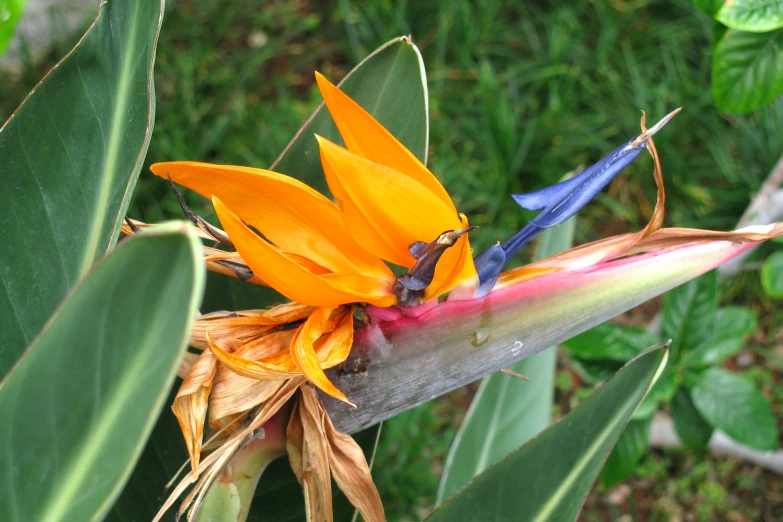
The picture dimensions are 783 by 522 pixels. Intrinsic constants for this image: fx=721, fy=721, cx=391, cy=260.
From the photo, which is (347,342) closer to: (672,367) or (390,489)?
(672,367)

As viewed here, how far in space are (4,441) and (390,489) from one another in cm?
115

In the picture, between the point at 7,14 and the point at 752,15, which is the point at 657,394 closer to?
the point at 752,15

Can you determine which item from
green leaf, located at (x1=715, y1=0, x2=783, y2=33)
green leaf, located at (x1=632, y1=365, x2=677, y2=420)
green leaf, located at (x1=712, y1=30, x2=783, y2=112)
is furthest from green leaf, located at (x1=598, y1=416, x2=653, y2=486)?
green leaf, located at (x1=715, y1=0, x2=783, y2=33)

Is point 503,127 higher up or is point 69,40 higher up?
point 69,40

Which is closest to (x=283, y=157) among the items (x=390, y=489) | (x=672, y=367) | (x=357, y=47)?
(x=672, y=367)

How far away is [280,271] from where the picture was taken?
415 mm

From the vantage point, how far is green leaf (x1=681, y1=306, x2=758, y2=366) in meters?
1.09

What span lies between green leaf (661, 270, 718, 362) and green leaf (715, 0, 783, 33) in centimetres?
44

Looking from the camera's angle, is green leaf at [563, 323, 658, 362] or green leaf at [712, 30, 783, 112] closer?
green leaf at [712, 30, 783, 112]

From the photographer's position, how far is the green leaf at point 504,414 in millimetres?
913

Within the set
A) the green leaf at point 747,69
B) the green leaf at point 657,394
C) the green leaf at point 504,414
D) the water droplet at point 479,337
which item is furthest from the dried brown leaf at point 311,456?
the green leaf at point 657,394

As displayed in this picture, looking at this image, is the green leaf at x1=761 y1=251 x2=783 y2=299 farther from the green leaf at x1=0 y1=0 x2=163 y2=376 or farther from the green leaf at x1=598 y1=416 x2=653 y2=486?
the green leaf at x1=0 y1=0 x2=163 y2=376

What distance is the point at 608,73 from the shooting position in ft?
6.26

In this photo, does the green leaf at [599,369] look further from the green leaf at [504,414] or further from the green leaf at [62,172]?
the green leaf at [62,172]
